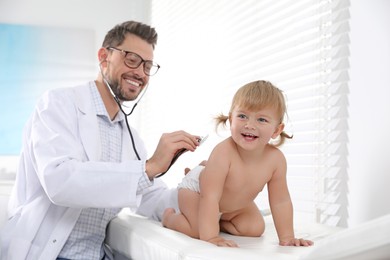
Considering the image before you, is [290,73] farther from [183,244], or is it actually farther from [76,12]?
[76,12]

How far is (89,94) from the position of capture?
1702mm

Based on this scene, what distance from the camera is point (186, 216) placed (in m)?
1.40

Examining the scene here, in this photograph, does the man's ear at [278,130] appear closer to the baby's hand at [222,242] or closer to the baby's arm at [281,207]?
the baby's arm at [281,207]

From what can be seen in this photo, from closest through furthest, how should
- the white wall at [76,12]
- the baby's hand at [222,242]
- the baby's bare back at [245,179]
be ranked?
the baby's hand at [222,242], the baby's bare back at [245,179], the white wall at [76,12]

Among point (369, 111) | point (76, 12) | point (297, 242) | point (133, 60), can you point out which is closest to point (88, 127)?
point (133, 60)

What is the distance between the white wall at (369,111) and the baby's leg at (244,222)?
14.3 inches

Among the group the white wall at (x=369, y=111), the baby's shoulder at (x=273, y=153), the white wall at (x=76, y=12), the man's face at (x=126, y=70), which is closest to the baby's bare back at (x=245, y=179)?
the baby's shoulder at (x=273, y=153)

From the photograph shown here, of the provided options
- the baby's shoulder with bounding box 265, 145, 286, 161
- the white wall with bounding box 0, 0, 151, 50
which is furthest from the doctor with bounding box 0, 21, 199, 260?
the white wall with bounding box 0, 0, 151, 50

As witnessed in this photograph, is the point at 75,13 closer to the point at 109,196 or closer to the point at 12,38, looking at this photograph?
the point at 12,38

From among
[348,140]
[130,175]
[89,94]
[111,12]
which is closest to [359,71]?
[348,140]

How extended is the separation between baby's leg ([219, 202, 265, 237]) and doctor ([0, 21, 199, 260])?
264mm

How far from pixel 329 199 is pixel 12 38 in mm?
3035

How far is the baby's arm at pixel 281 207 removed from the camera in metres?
1.27

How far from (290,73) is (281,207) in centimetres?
75
